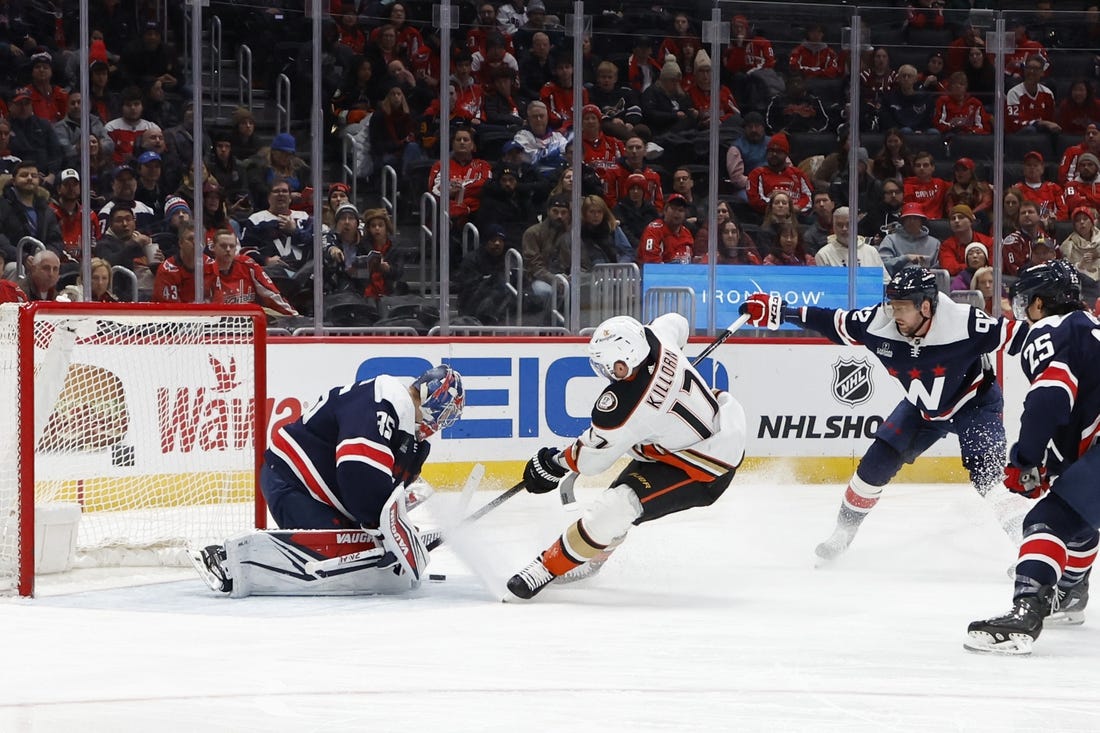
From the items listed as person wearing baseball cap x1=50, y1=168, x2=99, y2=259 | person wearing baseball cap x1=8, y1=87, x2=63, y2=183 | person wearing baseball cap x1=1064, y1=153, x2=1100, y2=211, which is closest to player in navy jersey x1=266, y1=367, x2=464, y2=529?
person wearing baseball cap x1=50, y1=168, x2=99, y2=259

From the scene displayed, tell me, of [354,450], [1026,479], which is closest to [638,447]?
[354,450]

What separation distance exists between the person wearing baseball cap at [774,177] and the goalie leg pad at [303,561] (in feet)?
14.3

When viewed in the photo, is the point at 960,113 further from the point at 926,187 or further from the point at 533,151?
the point at 533,151

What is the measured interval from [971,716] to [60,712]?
1883 millimetres

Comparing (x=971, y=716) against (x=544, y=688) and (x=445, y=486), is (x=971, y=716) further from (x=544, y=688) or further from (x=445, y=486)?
(x=445, y=486)

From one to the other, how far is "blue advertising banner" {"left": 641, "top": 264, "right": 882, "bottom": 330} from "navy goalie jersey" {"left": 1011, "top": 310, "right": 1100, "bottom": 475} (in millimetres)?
4171

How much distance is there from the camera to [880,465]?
18.5 feet

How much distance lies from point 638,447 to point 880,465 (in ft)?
4.22

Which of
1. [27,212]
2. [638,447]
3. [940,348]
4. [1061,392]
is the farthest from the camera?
[27,212]

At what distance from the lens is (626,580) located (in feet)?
16.8

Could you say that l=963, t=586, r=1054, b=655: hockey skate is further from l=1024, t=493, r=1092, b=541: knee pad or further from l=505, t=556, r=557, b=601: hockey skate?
l=505, t=556, r=557, b=601: hockey skate

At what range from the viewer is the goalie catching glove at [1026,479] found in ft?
12.9

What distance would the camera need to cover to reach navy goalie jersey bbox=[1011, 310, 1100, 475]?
3.86 meters

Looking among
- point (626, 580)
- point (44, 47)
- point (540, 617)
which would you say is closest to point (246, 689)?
point (540, 617)
